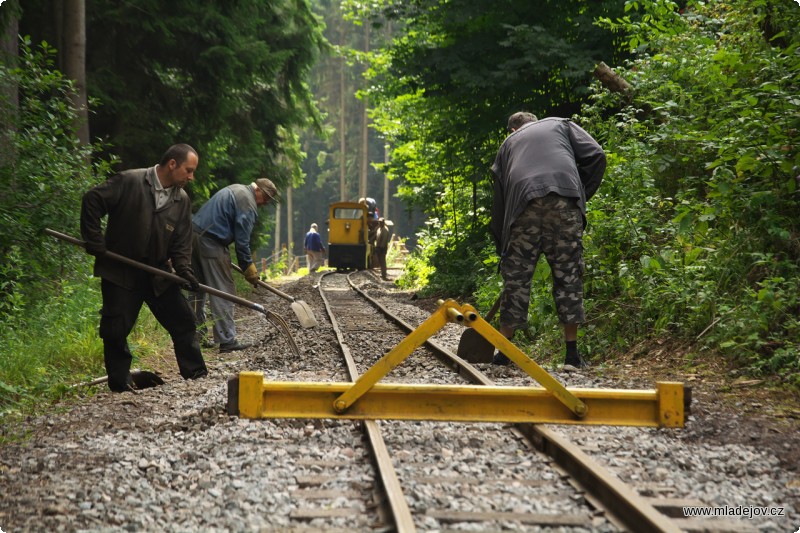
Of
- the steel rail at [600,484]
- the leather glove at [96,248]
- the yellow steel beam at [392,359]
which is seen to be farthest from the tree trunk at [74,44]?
the steel rail at [600,484]

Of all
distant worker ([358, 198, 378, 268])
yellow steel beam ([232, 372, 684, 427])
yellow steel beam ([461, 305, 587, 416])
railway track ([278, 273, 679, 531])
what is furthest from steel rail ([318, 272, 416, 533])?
distant worker ([358, 198, 378, 268])

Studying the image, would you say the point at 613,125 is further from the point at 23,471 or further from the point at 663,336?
the point at 23,471

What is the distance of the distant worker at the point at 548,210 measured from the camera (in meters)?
6.26

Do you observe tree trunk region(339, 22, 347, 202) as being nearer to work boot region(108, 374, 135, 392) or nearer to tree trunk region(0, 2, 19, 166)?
tree trunk region(0, 2, 19, 166)

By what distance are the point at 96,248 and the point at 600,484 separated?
12.5 feet

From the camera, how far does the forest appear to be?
658 centimetres

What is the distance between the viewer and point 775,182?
6.80 meters

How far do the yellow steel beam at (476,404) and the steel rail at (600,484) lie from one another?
6.5 inches

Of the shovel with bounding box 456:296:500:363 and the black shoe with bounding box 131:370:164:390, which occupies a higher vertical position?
the shovel with bounding box 456:296:500:363

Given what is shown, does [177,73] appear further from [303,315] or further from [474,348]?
[474,348]

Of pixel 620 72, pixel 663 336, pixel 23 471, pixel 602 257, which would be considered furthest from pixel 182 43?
pixel 23 471

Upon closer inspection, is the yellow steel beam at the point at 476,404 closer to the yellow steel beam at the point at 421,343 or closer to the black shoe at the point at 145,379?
the yellow steel beam at the point at 421,343

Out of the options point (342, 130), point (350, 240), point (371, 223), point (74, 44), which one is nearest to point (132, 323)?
point (74, 44)

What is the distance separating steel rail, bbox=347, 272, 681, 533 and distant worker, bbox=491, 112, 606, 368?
6.05 feet
